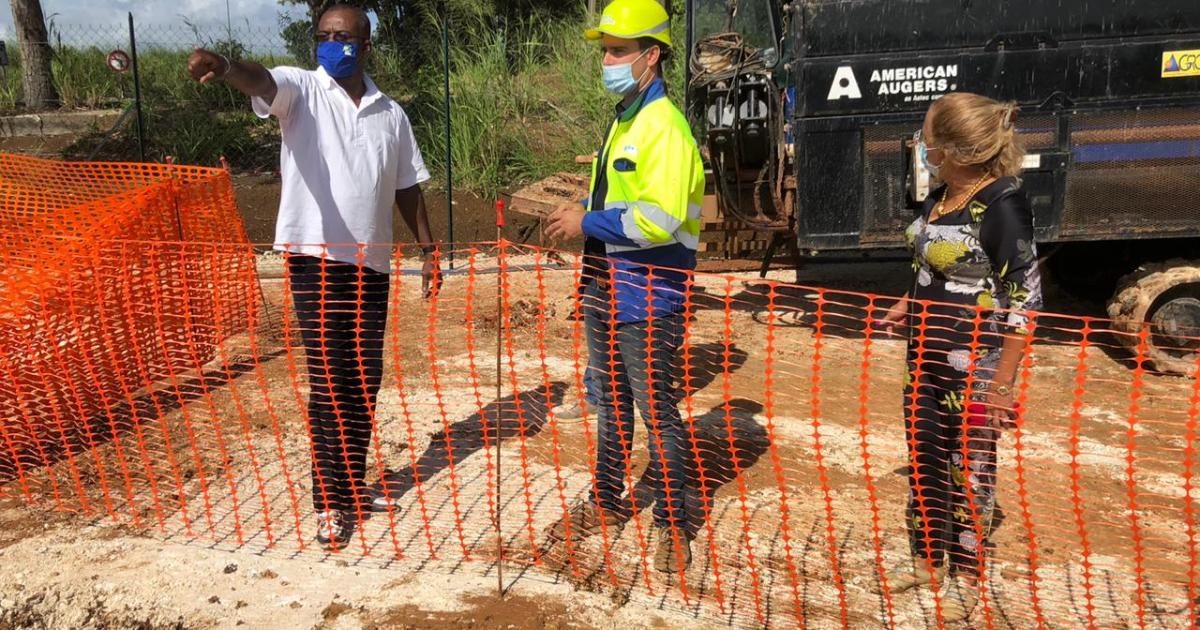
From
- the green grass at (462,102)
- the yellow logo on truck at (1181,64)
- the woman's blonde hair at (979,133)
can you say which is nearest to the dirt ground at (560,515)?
the woman's blonde hair at (979,133)

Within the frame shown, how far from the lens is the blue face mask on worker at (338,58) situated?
11.9 feet

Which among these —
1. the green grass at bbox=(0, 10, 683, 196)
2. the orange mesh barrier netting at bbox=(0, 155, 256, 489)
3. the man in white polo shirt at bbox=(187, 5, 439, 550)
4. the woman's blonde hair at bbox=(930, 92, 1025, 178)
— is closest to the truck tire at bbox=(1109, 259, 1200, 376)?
the woman's blonde hair at bbox=(930, 92, 1025, 178)

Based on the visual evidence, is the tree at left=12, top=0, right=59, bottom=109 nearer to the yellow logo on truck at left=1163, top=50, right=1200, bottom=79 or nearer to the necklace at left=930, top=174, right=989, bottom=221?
the yellow logo on truck at left=1163, top=50, right=1200, bottom=79

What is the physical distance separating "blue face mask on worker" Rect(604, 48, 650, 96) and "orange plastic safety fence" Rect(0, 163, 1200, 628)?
0.72 m

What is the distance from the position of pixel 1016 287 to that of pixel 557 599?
6.19ft

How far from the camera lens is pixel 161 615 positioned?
3.38 meters

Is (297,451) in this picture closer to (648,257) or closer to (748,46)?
(648,257)

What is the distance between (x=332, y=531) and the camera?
150 inches

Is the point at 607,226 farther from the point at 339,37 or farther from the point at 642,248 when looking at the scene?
the point at 339,37

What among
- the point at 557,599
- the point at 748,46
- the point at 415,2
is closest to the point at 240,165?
the point at 415,2

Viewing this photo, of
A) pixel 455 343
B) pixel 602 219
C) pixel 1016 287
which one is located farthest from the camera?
pixel 455 343

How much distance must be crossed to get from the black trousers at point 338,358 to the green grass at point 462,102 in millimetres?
7430

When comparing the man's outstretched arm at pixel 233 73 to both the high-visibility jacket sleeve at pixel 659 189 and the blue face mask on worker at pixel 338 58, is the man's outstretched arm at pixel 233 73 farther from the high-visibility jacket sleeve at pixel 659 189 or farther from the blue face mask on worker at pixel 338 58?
the high-visibility jacket sleeve at pixel 659 189

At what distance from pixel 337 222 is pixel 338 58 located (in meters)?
0.63
